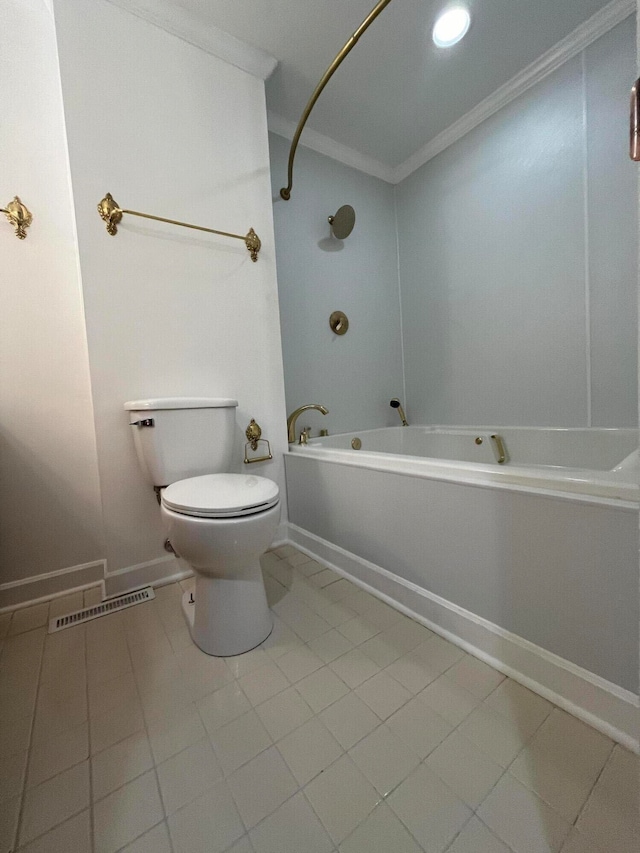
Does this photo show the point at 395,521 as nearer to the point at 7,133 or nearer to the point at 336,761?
the point at 336,761

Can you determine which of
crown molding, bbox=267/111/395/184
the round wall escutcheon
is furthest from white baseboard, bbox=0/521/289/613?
crown molding, bbox=267/111/395/184

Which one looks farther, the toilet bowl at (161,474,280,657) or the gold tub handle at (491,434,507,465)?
the gold tub handle at (491,434,507,465)

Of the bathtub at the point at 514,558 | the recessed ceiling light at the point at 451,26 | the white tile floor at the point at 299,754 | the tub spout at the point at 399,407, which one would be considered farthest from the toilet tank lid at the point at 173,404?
the recessed ceiling light at the point at 451,26

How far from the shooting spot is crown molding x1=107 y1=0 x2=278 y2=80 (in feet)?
3.97

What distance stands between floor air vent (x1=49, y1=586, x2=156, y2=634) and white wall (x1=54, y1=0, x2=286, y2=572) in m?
0.11

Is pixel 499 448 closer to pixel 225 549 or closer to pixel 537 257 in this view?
pixel 537 257

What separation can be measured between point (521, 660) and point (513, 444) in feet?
3.71

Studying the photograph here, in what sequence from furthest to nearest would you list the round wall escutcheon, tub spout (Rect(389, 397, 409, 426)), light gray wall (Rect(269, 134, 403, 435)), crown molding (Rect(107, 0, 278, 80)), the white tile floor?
tub spout (Rect(389, 397, 409, 426)) → the round wall escutcheon → light gray wall (Rect(269, 134, 403, 435)) → crown molding (Rect(107, 0, 278, 80)) → the white tile floor

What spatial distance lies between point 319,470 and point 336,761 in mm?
897

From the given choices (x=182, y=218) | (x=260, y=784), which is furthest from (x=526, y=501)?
(x=182, y=218)

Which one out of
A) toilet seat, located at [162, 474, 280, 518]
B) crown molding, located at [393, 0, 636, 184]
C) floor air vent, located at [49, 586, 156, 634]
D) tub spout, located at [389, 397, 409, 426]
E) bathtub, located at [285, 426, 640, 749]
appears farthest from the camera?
tub spout, located at [389, 397, 409, 426]

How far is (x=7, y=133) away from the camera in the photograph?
1.15m

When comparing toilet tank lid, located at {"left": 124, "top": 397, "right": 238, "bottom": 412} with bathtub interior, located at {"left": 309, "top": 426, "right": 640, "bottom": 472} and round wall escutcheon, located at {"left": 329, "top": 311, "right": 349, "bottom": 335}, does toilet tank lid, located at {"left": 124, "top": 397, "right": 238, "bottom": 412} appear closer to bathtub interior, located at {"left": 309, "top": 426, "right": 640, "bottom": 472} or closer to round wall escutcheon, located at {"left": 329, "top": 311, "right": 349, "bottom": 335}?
bathtub interior, located at {"left": 309, "top": 426, "right": 640, "bottom": 472}

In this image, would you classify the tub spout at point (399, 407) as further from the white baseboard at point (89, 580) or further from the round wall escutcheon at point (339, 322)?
the white baseboard at point (89, 580)
